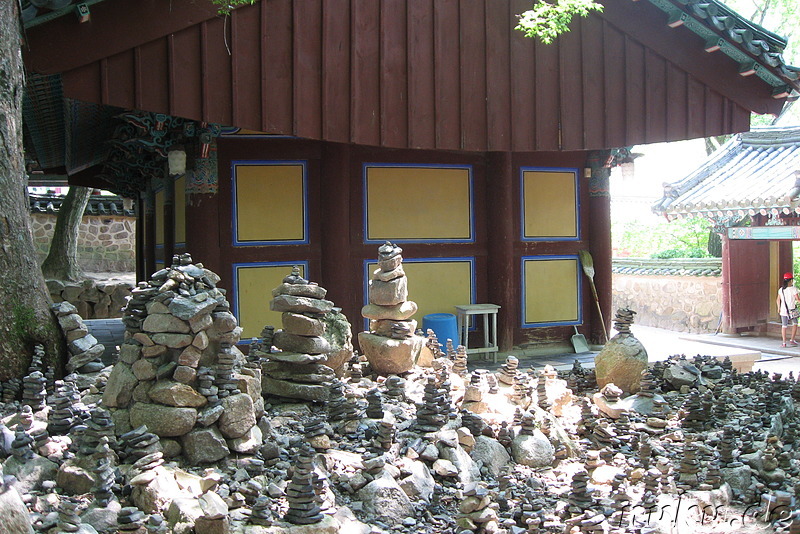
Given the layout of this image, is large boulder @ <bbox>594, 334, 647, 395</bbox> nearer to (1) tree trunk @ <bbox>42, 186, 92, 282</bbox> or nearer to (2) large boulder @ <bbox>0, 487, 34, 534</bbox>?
(2) large boulder @ <bbox>0, 487, 34, 534</bbox>

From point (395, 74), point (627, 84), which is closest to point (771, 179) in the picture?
point (627, 84)

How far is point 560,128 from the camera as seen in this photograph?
10180 mm

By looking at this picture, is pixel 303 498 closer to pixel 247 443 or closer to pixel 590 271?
pixel 247 443

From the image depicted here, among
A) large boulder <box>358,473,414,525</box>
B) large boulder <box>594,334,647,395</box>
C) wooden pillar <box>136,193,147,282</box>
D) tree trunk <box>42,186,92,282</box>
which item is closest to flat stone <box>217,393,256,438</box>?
large boulder <box>358,473,414,525</box>

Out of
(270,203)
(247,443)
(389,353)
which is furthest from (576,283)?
(247,443)

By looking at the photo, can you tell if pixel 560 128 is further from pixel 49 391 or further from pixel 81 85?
pixel 49 391

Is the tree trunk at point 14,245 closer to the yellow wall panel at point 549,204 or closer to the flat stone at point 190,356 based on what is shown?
the flat stone at point 190,356

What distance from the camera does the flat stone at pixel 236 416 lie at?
5.11 meters

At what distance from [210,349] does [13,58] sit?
3.18 metres

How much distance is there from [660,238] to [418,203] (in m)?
20.6

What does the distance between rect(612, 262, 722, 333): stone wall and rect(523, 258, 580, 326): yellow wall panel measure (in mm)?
6462

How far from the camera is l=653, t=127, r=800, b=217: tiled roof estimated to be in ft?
44.6

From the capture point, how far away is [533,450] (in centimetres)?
640

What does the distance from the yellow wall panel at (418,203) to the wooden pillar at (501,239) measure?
0.37 m
